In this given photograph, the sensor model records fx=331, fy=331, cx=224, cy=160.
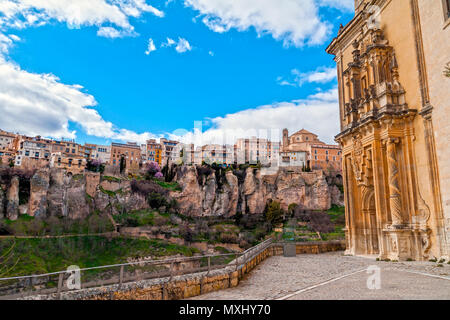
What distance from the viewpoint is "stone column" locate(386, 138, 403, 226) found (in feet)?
39.0

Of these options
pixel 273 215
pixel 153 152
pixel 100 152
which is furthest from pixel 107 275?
pixel 153 152

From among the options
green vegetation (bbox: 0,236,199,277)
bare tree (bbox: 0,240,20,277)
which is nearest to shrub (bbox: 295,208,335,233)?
green vegetation (bbox: 0,236,199,277)

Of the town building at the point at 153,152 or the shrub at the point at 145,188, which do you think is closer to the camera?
the shrub at the point at 145,188

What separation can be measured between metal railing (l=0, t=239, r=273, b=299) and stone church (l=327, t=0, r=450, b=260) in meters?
8.23

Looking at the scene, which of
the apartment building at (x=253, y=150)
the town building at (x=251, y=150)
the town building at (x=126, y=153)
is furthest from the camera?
the apartment building at (x=253, y=150)

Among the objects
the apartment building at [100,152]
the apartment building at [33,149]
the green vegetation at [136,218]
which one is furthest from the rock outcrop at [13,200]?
the apartment building at [100,152]

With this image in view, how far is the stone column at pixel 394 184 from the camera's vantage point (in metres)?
11.9

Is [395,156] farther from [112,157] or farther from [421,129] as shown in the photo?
[112,157]

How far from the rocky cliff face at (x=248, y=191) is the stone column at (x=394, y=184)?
55.0 meters

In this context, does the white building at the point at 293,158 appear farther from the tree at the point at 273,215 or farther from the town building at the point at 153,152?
the town building at the point at 153,152

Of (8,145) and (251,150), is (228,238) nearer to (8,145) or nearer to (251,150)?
(251,150)

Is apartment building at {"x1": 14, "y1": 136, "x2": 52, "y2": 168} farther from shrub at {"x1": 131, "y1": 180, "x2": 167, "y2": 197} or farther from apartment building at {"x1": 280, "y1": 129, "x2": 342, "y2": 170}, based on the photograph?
apartment building at {"x1": 280, "y1": 129, "x2": 342, "y2": 170}

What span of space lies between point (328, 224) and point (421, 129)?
47.2 metres

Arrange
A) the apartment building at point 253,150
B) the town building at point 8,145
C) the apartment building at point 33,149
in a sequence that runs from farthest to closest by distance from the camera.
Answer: the apartment building at point 253,150 → the town building at point 8,145 → the apartment building at point 33,149
